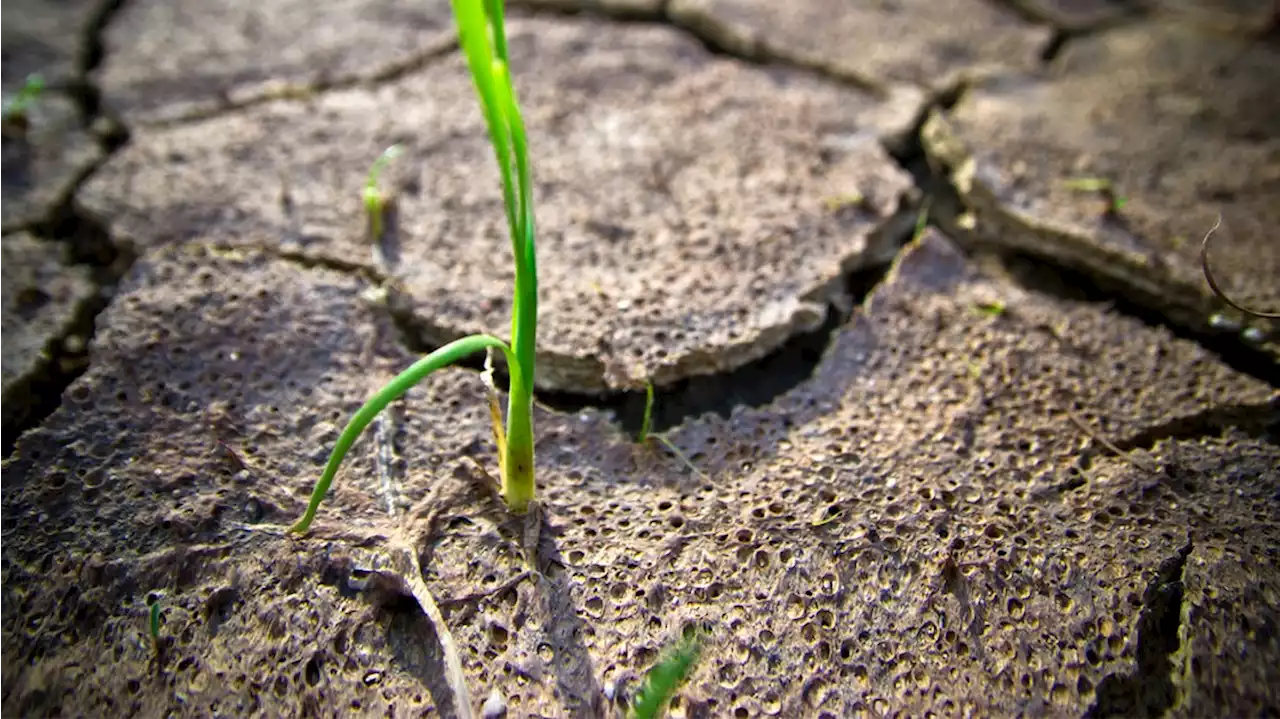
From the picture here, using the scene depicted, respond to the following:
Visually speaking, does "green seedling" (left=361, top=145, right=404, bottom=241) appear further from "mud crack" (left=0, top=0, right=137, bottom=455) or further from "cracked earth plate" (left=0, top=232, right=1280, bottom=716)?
"mud crack" (left=0, top=0, right=137, bottom=455)

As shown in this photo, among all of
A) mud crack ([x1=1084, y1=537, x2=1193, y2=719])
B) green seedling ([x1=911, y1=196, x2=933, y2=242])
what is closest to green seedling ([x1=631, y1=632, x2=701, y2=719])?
mud crack ([x1=1084, y1=537, x2=1193, y2=719])

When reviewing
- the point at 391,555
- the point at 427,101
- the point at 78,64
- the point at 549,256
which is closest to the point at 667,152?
the point at 549,256

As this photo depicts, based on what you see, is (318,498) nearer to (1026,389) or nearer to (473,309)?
(473,309)

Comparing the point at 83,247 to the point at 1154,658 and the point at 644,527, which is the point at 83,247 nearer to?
the point at 644,527

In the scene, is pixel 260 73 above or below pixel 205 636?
above

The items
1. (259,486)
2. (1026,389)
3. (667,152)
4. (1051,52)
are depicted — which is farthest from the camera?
(1051,52)

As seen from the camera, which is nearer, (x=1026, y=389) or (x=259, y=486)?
(x=259, y=486)

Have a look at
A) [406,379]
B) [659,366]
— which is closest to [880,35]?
[659,366]

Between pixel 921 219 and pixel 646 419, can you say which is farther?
pixel 921 219
